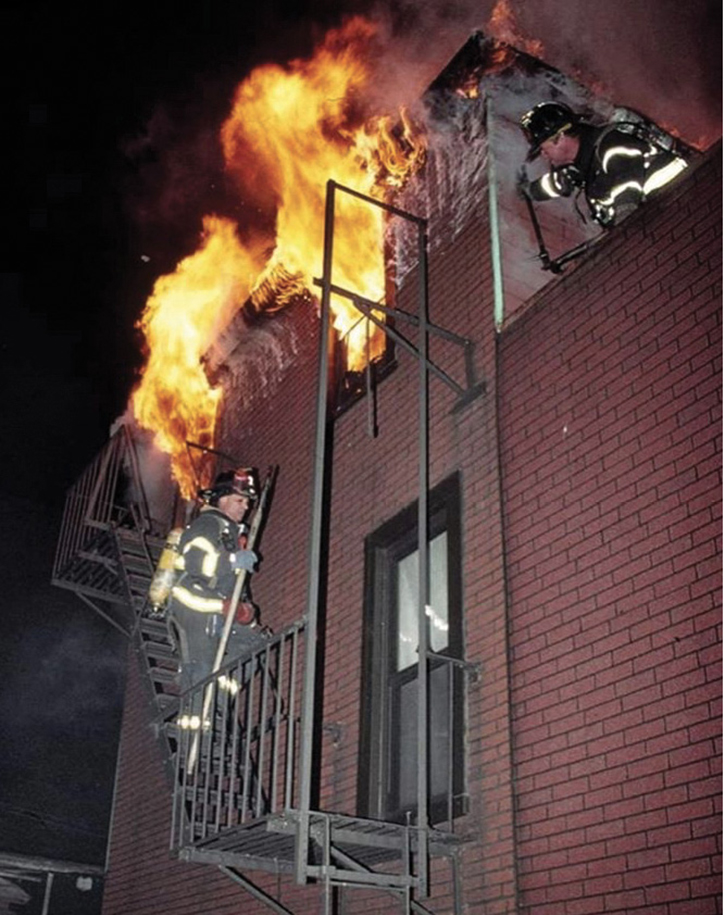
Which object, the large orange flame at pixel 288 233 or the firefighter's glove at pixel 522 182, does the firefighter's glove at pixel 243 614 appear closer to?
the large orange flame at pixel 288 233

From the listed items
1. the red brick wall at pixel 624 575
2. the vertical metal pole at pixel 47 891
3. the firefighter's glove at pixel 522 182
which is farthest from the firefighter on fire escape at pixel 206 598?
the vertical metal pole at pixel 47 891

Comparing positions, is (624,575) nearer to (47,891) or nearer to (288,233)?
(288,233)

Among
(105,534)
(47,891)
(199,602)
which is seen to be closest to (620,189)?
(199,602)

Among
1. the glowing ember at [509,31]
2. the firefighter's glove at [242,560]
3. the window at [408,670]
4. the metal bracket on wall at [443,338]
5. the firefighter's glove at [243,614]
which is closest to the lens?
the window at [408,670]

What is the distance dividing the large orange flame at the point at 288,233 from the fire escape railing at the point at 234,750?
3262mm

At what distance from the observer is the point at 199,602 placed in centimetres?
741

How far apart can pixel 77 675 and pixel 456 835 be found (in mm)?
9036

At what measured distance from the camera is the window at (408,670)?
6.09m

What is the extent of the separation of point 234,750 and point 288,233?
635 cm

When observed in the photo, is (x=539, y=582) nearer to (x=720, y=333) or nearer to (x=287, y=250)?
(x=720, y=333)

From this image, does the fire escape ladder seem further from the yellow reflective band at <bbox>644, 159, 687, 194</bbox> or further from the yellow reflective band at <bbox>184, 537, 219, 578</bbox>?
the yellow reflective band at <bbox>644, 159, 687, 194</bbox>

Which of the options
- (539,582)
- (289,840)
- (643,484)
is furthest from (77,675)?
(643,484)

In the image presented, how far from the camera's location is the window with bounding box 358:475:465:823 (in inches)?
240

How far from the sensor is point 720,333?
16.3 ft
